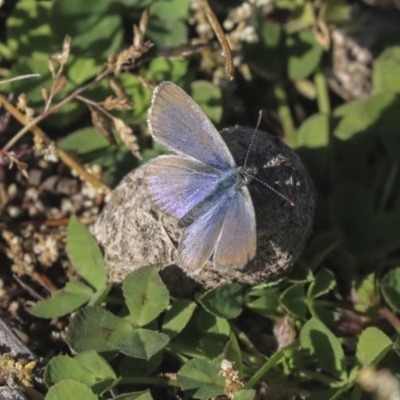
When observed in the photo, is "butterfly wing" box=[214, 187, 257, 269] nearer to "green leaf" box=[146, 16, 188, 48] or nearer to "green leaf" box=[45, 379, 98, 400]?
"green leaf" box=[45, 379, 98, 400]

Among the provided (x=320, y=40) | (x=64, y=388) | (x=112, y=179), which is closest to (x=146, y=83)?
(x=112, y=179)

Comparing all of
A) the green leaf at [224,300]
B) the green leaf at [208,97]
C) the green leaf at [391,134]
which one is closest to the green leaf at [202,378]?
the green leaf at [224,300]

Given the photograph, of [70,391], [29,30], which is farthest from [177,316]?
[29,30]

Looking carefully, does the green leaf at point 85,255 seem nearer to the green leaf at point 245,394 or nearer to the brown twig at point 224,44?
the green leaf at point 245,394

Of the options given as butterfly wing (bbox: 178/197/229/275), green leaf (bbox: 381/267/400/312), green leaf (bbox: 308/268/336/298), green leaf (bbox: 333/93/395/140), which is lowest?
green leaf (bbox: 381/267/400/312)

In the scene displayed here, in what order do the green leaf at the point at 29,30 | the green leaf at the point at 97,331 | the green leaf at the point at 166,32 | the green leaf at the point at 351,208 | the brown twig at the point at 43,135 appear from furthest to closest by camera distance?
the green leaf at the point at 166,32 → the green leaf at the point at 29,30 → the green leaf at the point at 351,208 → the brown twig at the point at 43,135 → the green leaf at the point at 97,331

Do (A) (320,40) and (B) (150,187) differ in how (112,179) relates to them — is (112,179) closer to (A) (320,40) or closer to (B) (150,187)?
(B) (150,187)

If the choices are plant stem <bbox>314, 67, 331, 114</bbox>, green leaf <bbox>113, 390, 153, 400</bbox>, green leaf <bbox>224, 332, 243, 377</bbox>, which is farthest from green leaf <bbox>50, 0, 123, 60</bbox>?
green leaf <bbox>113, 390, 153, 400</bbox>
